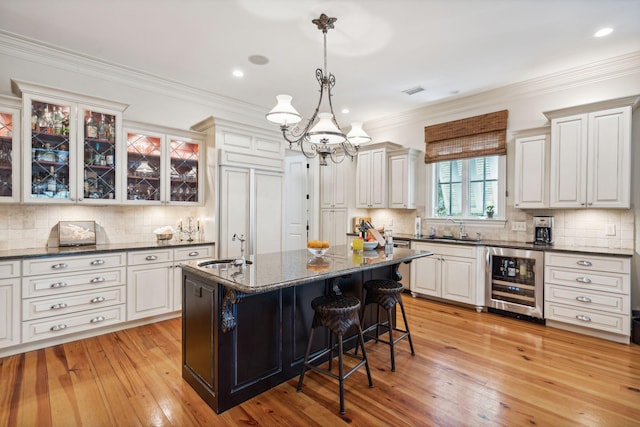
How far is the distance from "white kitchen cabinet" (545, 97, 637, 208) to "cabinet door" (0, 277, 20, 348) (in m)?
5.76

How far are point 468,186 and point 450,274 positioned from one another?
4.74ft

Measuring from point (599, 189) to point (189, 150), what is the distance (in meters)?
4.99

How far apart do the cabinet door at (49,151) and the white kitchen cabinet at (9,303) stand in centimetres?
67

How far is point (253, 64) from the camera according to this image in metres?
3.80

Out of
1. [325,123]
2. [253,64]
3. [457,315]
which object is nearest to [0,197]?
[253,64]

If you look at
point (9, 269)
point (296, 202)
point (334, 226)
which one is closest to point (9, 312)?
point (9, 269)

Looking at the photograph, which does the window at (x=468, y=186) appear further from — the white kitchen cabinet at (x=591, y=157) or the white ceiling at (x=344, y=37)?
the white ceiling at (x=344, y=37)

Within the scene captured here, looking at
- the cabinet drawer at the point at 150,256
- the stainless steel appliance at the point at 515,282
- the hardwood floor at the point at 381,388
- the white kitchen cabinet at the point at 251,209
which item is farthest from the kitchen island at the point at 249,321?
the stainless steel appliance at the point at 515,282

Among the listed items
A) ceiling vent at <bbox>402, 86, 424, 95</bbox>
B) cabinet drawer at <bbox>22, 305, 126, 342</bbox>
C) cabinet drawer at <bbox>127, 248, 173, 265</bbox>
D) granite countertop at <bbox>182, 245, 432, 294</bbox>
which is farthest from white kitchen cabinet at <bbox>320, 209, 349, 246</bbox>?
cabinet drawer at <bbox>22, 305, 126, 342</bbox>

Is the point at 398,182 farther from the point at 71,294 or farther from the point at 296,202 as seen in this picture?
the point at 71,294

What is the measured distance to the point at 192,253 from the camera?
4.00 meters

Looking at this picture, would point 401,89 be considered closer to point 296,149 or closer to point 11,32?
point 296,149

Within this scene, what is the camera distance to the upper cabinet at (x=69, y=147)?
3.07 meters

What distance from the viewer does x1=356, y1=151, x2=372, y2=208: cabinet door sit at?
567cm
